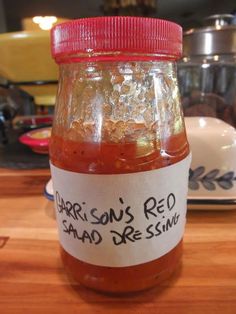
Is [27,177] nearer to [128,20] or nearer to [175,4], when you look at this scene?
[128,20]

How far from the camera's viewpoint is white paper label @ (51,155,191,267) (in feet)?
0.70

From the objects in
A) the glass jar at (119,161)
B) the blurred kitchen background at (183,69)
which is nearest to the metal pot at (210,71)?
the blurred kitchen background at (183,69)

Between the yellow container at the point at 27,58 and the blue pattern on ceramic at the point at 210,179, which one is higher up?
the yellow container at the point at 27,58

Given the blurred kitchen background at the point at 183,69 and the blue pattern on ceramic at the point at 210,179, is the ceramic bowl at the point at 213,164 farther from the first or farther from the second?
the blurred kitchen background at the point at 183,69

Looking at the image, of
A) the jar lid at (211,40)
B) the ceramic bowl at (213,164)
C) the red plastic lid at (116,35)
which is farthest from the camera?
the jar lid at (211,40)

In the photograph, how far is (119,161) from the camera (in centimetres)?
21

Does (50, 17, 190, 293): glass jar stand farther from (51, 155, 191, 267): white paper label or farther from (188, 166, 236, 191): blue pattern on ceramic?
(188, 166, 236, 191): blue pattern on ceramic

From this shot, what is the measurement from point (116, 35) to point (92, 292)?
0.21m

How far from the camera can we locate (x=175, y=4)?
3.31ft

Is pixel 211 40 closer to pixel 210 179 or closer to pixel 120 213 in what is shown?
pixel 210 179

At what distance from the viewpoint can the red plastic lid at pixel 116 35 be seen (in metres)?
0.19

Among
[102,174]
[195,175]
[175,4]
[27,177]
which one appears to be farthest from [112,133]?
[175,4]

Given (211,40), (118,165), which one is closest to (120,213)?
(118,165)

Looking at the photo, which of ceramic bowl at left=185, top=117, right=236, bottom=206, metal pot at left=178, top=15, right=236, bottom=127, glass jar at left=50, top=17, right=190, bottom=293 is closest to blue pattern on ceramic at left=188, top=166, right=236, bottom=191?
ceramic bowl at left=185, top=117, right=236, bottom=206
